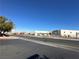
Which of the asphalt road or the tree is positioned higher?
the tree

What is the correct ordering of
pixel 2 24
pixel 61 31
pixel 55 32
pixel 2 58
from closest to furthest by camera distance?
pixel 2 58 < pixel 2 24 < pixel 61 31 < pixel 55 32

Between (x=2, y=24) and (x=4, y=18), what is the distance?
484 centimetres

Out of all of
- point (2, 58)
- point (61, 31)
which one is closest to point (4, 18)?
point (61, 31)

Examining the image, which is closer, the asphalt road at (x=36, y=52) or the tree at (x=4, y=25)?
the asphalt road at (x=36, y=52)

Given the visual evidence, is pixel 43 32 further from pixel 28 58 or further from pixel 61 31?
pixel 28 58

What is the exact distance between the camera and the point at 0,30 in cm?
8500

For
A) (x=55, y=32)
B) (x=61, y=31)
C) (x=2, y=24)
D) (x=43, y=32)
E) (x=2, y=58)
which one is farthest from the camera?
(x=43, y=32)

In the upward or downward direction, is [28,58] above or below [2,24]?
below

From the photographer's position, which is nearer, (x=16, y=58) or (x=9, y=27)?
(x=16, y=58)

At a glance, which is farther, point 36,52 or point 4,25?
point 4,25

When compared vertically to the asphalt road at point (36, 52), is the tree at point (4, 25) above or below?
above

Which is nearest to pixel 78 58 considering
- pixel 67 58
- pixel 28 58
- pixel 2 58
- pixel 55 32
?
pixel 67 58

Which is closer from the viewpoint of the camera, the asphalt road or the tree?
the asphalt road

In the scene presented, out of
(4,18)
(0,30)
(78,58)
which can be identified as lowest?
(78,58)
